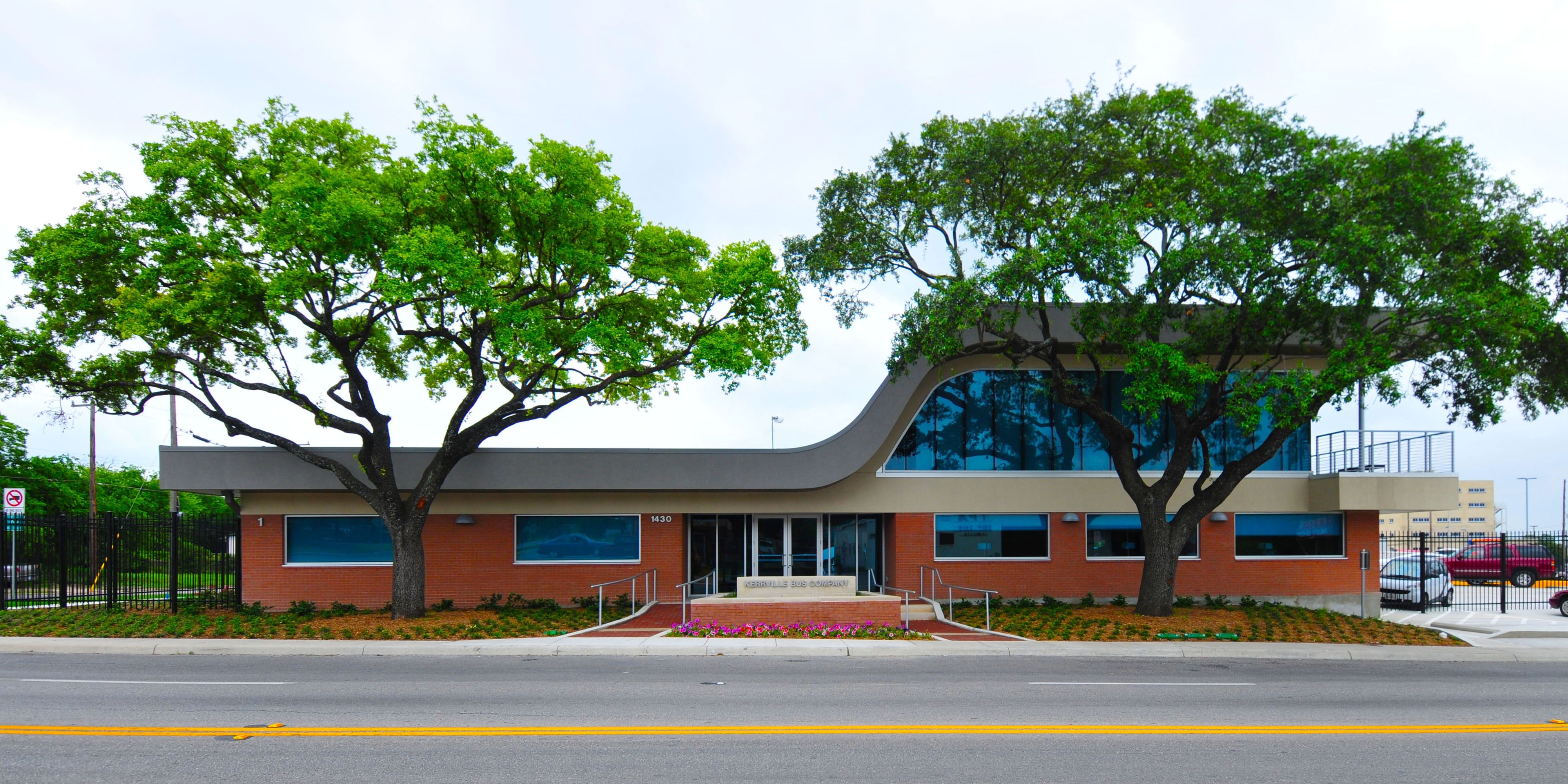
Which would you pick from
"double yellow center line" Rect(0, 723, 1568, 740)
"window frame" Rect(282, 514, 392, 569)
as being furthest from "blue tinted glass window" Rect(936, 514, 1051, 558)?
"double yellow center line" Rect(0, 723, 1568, 740)

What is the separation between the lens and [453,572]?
2194 centimetres

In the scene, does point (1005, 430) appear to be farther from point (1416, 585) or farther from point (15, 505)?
point (15, 505)

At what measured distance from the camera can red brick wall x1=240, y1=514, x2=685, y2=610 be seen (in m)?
21.7

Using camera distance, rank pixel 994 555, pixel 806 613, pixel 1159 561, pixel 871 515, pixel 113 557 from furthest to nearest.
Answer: pixel 871 515, pixel 994 555, pixel 113 557, pixel 1159 561, pixel 806 613

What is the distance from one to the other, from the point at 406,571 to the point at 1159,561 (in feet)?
49.8

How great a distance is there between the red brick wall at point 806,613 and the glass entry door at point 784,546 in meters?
4.82

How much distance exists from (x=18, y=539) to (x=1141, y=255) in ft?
107

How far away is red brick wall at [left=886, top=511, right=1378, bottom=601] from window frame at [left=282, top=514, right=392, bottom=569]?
12295 millimetres

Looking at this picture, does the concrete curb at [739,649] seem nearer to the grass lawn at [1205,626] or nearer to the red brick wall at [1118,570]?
the grass lawn at [1205,626]

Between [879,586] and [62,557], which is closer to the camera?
[62,557]

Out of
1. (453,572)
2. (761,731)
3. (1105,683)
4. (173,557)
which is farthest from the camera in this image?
(453,572)

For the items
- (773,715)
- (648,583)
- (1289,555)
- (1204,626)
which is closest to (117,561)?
(648,583)

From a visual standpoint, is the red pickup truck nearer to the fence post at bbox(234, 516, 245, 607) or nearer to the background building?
the fence post at bbox(234, 516, 245, 607)

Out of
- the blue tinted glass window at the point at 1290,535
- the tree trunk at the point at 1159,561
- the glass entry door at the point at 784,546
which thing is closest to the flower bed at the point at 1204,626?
the tree trunk at the point at 1159,561
